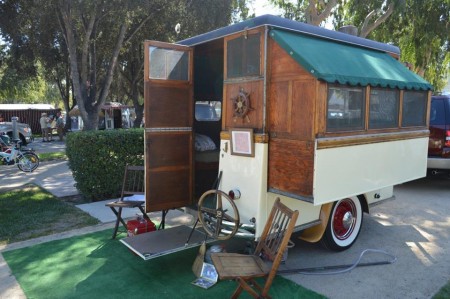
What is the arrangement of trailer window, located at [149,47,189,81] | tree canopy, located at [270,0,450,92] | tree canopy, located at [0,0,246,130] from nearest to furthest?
1. trailer window, located at [149,47,189,81]
2. tree canopy, located at [0,0,246,130]
3. tree canopy, located at [270,0,450,92]

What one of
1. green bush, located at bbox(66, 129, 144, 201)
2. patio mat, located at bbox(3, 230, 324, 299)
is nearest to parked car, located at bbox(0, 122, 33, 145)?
green bush, located at bbox(66, 129, 144, 201)

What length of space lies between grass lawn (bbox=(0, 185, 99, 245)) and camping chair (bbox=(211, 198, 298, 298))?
128 inches

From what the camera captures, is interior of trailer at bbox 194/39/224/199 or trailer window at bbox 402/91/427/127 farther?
interior of trailer at bbox 194/39/224/199

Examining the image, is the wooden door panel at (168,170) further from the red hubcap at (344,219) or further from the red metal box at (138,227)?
the red hubcap at (344,219)

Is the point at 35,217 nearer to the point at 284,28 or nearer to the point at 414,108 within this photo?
the point at 284,28

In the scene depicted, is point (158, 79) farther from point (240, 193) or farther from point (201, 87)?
point (240, 193)

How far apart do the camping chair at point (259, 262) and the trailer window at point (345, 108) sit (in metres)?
1.07

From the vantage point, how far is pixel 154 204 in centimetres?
478

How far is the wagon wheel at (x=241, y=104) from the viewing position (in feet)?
13.4

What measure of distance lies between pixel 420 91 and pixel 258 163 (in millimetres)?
2760

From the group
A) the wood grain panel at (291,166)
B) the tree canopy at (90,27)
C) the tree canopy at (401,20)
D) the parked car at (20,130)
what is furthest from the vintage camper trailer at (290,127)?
the parked car at (20,130)

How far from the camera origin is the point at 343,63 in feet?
13.1

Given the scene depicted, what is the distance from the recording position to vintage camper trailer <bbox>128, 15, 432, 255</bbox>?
371cm

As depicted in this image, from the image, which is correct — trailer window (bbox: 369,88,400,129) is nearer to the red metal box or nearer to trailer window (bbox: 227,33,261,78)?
trailer window (bbox: 227,33,261,78)
